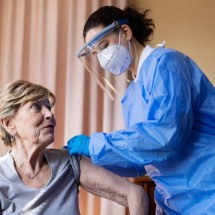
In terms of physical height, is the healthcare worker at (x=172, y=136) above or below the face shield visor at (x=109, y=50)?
below

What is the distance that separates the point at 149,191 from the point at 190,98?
955 millimetres

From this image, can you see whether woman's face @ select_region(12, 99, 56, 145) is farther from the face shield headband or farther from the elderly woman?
the face shield headband

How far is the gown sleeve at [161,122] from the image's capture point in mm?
1072

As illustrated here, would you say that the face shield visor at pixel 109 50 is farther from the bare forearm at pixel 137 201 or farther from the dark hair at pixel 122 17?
the bare forearm at pixel 137 201

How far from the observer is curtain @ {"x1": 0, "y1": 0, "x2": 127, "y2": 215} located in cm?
214

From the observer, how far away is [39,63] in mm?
2170

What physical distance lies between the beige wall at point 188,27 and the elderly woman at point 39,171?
1.19 metres

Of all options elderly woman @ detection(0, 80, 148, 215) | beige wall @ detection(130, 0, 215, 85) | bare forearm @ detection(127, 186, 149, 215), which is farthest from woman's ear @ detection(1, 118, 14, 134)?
beige wall @ detection(130, 0, 215, 85)

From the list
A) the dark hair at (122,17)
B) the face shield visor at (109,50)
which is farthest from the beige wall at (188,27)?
the face shield visor at (109,50)

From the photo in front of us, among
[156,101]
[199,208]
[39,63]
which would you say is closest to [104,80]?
[39,63]

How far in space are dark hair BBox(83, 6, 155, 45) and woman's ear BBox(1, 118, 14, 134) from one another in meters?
0.48

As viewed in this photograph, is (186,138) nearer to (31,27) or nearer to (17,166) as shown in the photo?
Answer: (17,166)

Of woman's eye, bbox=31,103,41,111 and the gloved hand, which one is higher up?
woman's eye, bbox=31,103,41,111

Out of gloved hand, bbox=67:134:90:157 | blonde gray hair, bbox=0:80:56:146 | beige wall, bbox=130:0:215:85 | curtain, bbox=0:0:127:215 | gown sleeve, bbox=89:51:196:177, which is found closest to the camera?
gown sleeve, bbox=89:51:196:177
